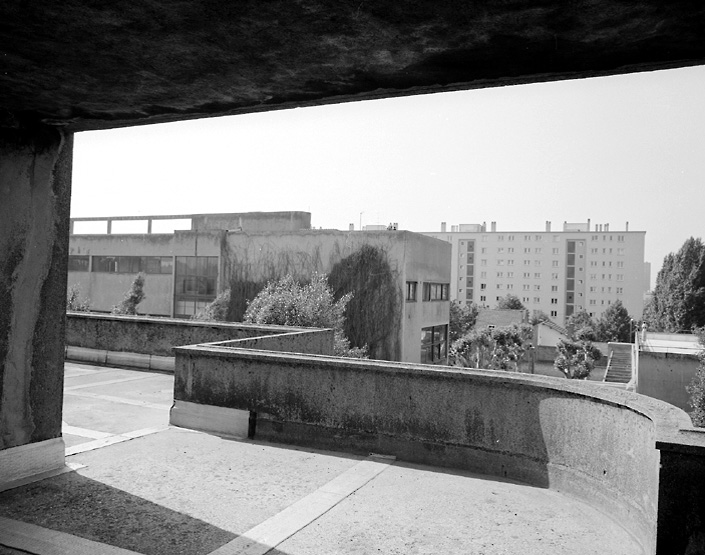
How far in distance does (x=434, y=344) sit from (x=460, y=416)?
25.5 m

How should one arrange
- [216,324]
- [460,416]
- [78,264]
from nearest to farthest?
[460,416] → [216,324] → [78,264]

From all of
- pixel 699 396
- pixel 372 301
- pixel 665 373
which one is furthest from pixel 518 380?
pixel 665 373

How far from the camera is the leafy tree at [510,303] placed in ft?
341

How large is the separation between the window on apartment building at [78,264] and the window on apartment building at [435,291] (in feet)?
95.0

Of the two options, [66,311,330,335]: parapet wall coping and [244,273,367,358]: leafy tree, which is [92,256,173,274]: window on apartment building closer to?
[244,273,367,358]: leafy tree

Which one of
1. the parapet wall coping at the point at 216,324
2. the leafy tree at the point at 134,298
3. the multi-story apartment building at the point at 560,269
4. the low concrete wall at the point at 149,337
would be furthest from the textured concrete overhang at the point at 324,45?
the multi-story apartment building at the point at 560,269

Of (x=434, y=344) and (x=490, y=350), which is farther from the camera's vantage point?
(x=490, y=350)

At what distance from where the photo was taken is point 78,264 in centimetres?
4631

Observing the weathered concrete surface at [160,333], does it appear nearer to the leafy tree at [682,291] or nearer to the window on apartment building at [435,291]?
the window on apartment building at [435,291]

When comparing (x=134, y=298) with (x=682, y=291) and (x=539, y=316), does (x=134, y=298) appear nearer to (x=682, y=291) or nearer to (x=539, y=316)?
(x=682, y=291)

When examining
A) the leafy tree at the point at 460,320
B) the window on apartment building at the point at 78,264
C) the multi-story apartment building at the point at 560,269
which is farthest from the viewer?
the multi-story apartment building at the point at 560,269

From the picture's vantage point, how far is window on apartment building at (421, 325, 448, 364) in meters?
31.0

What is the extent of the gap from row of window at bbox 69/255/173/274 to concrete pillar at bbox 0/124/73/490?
35.0 meters

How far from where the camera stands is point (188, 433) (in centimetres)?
899
